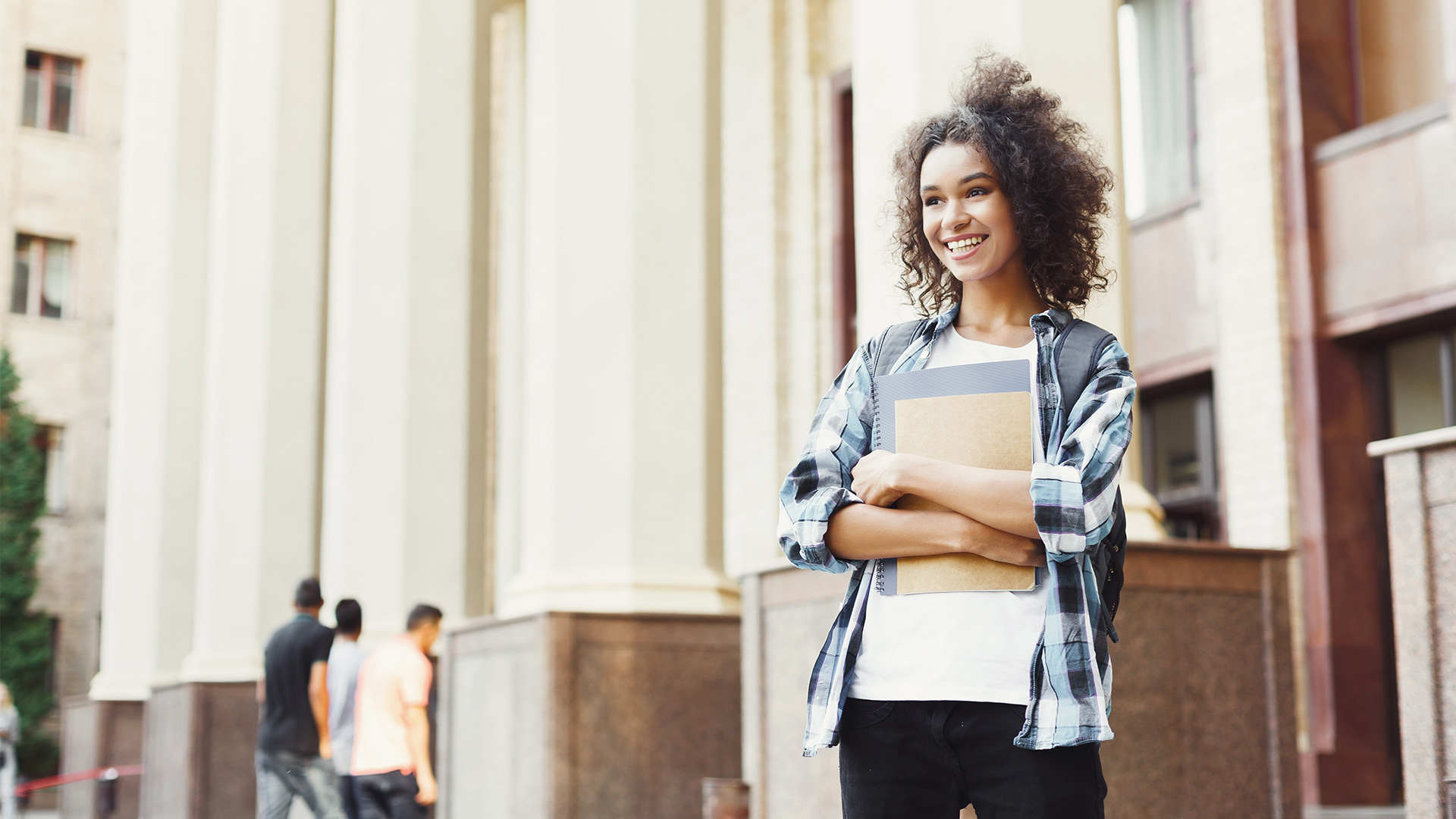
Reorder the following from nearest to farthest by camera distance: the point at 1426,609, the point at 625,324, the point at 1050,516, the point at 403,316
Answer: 1. the point at 1050,516
2. the point at 1426,609
3. the point at 625,324
4. the point at 403,316

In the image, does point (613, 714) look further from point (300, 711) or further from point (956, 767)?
point (956, 767)

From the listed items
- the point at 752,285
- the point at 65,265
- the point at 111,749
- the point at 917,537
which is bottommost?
the point at 111,749

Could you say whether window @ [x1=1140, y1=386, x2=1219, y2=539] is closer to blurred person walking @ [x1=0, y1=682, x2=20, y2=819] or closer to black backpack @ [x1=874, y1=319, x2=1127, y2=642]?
black backpack @ [x1=874, y1=319, x2=1127, y2=642]

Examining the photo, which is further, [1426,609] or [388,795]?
[388,795]

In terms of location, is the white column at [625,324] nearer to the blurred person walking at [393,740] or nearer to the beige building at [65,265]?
the blurred person walking at [393,740]

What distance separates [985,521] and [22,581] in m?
37.0

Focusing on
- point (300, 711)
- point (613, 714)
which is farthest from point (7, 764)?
point (613, 714)

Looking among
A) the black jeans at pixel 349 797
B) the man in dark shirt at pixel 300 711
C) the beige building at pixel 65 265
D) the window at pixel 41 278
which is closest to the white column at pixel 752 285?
the man in dark shirt at pixel 300 711

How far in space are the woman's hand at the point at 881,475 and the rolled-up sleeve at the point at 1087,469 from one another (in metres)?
0.23

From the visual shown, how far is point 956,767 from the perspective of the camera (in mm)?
2846

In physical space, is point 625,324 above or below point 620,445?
above

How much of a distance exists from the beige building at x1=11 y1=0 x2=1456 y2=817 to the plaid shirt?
1180 mm

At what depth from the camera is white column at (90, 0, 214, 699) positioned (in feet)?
65.1

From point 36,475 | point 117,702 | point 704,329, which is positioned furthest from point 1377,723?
point 36,475
